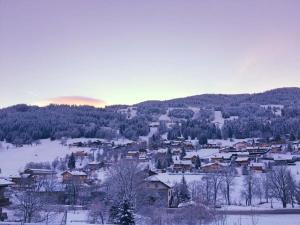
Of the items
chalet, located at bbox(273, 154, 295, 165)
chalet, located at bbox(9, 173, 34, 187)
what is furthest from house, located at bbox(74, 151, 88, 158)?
chalet, located at bbox(9, 173, 34, 187)

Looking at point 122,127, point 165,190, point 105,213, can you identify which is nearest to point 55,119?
point 122,127

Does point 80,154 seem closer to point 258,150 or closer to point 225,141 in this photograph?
point 258,150

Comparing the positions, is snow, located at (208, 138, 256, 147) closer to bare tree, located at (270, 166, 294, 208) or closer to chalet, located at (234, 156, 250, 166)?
chalet, located at (234, 156, 250, 166)

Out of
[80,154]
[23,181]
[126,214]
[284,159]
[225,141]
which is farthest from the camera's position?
[225,141]

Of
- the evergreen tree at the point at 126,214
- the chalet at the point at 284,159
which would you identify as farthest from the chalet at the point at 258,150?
the evergreen tree at the point at 126,214

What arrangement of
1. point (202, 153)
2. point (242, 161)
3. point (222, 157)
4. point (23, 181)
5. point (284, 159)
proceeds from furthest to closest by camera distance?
point (202, 153)
point (222, 157)
point (242, 161)
point (284, 159)
point (23, 181)

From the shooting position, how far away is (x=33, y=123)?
179 meters

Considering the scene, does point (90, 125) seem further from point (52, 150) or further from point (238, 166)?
point (238, 166)

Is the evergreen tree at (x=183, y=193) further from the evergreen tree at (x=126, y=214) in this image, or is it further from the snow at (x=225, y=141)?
the snow at (x=225, y=141)

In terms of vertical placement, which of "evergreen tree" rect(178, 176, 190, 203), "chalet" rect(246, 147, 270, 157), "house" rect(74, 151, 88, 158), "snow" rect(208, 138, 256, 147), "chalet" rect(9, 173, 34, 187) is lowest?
"evergreen tree" rect(178, 176, 190, 203)

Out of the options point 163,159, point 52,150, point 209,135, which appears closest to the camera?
point 163,159

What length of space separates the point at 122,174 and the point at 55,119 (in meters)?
169

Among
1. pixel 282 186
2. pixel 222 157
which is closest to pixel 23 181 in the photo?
pixel 282 186

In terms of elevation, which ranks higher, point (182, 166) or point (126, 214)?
point (126, 214)
